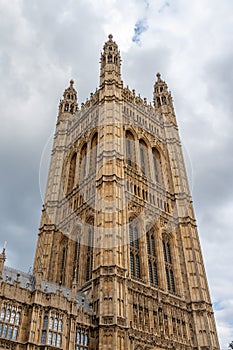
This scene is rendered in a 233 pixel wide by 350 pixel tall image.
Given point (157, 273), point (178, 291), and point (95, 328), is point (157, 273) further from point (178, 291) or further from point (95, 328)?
point (95, 328)

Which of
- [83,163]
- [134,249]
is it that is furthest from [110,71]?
[134,249]

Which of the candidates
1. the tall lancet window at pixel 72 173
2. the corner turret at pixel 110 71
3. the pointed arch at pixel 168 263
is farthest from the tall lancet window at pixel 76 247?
the corner turret at pixel 110 71

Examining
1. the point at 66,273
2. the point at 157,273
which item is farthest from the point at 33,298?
the point at 157,273

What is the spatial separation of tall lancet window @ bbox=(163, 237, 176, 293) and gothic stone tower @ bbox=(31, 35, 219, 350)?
4.4 inches

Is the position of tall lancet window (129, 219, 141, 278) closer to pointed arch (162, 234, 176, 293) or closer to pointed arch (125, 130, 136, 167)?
pointed arch (162, 234, 176, 293)

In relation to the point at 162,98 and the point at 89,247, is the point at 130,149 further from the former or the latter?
the point at 162,98

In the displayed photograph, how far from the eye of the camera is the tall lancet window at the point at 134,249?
1196 inches

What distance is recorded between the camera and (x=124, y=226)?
30.6 m

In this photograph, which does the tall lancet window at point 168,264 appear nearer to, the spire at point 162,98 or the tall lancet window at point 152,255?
the tall lancet window at point 152,255

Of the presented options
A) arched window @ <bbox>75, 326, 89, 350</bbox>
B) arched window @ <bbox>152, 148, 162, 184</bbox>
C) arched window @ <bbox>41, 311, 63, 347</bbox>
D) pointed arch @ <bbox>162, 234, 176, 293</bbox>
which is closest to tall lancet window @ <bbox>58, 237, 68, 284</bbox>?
arched window @ <bbox>75, 326, 89, 350</bbox>

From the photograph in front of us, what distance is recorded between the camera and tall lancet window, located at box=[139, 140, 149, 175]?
40688mm

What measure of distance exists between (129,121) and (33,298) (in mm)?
26177

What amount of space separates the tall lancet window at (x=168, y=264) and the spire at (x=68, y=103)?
25107 mm

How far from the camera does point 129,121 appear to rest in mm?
43062
